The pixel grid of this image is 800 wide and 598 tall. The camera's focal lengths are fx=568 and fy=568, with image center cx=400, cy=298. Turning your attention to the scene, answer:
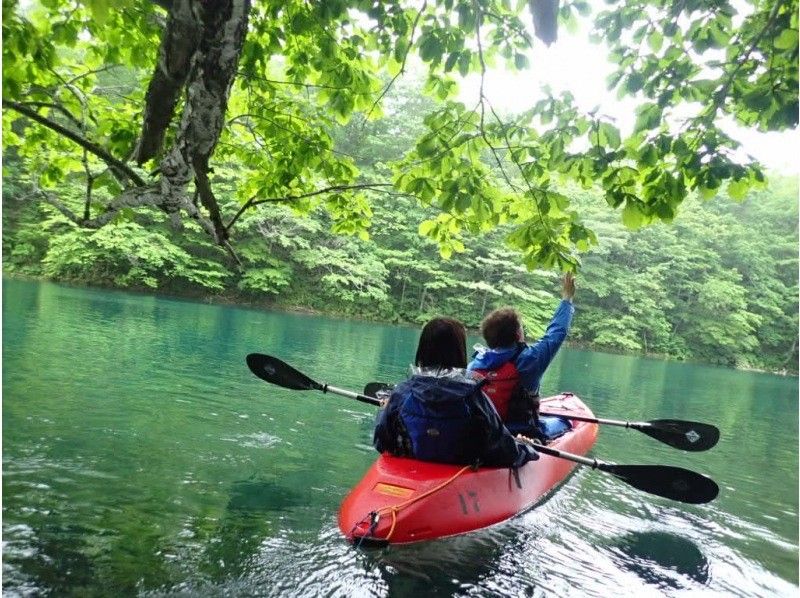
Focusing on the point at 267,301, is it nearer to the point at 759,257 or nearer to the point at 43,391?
the point at 43,391

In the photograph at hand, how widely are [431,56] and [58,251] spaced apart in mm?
21675

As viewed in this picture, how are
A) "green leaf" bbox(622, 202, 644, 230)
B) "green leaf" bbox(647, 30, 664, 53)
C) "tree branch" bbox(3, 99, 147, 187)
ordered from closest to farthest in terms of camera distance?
"tree branch" bbox(3, 99, 147, 187) → "green leaf" bbox(622, 202, 644, 230) → "green leaf" bbox(647, 30, 664, 53)

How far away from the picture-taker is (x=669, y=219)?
94.9 inches

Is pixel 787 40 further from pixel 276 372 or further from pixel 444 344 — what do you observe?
pixel 276 372

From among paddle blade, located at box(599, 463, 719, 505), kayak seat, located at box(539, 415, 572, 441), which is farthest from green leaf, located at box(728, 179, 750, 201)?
kayak seat, located at box(539, 415, 572, 441)

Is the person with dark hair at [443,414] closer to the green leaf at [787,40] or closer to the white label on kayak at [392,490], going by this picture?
the white label on kayak at [392,490]

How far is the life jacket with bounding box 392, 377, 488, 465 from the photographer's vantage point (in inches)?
143

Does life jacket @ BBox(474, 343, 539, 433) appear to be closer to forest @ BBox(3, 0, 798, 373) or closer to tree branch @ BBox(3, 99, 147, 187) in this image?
forest @ BBox(3, 0, 798, 373)

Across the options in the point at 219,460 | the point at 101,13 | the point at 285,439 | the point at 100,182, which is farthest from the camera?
the point at 285,439

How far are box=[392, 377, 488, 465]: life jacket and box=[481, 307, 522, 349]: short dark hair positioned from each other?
0.90m

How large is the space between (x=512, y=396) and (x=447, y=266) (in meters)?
23.9

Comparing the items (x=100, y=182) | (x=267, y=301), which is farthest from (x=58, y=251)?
(x=100, y=182)

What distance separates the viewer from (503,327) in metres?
4.43

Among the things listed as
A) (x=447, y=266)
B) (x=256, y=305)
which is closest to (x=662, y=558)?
(x=256, y=305)
